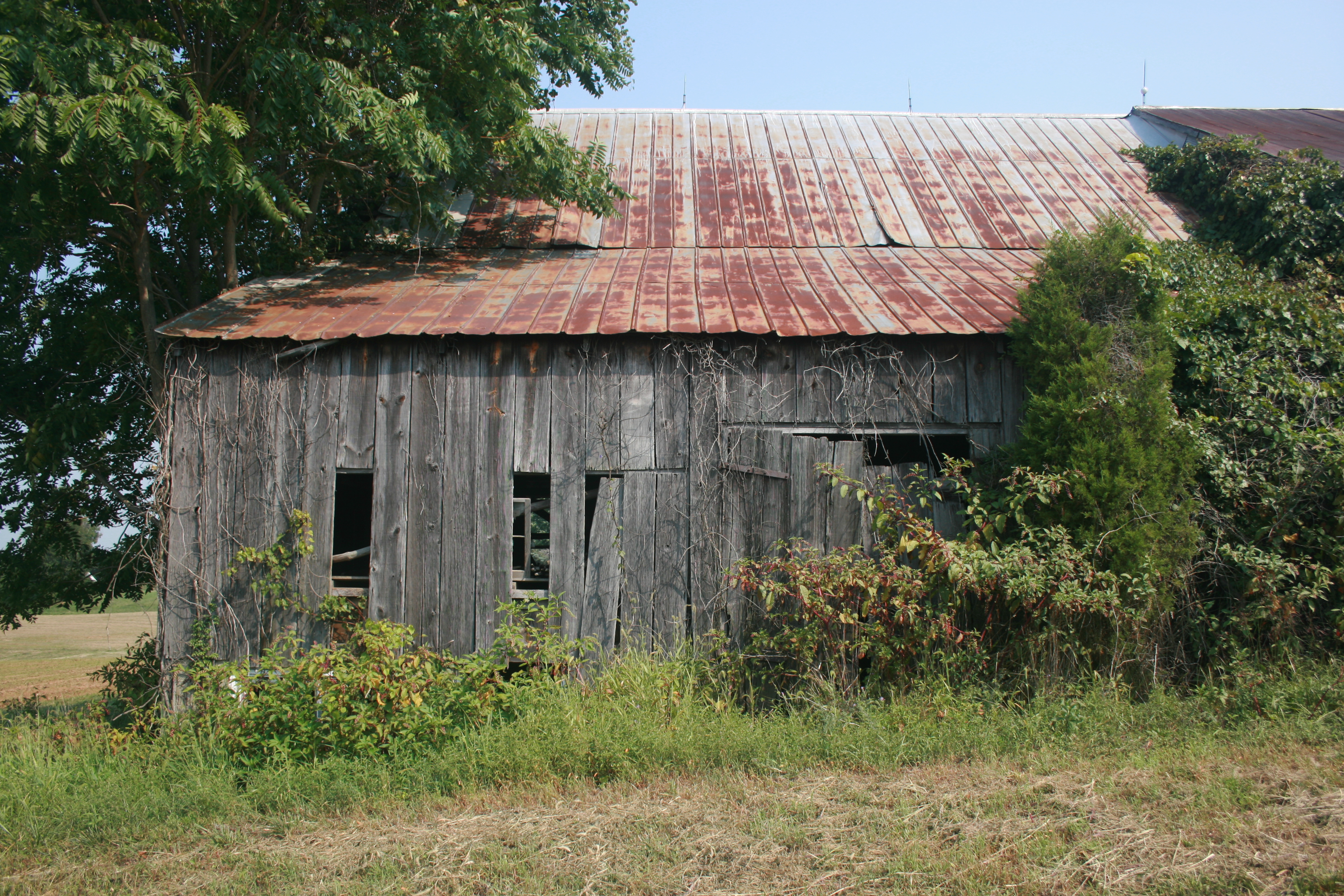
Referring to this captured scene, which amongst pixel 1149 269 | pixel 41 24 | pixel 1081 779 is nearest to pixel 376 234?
pixel 41 24

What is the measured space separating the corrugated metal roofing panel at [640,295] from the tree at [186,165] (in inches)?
28.9

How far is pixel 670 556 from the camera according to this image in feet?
19.9

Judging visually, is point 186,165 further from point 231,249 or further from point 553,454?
point 553,454

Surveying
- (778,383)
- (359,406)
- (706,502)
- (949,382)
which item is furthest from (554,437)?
(949,382)

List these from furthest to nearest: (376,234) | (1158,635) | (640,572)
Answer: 1. (376,234)
2. (640,572)
3. (1158,635)

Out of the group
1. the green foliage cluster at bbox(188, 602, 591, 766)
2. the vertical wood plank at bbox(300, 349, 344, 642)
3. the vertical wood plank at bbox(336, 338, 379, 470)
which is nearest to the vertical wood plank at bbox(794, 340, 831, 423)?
the green foliage cluster at bbox(188, 602, 591, 766)

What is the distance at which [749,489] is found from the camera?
6.09 metres

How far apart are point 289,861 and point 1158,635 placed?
5.61 meters

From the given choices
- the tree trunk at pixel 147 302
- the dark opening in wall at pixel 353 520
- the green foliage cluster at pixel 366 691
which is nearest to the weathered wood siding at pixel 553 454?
the green foliage cluster at pixel 366 691

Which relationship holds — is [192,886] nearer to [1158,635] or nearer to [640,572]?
[640,572]

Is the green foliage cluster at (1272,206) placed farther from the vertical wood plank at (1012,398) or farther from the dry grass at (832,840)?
the dry grass at (832,840)

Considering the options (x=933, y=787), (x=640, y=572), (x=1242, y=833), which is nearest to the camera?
(x=1242, y=833)

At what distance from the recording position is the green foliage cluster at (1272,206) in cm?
782

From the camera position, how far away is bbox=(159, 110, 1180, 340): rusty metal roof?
631cm
